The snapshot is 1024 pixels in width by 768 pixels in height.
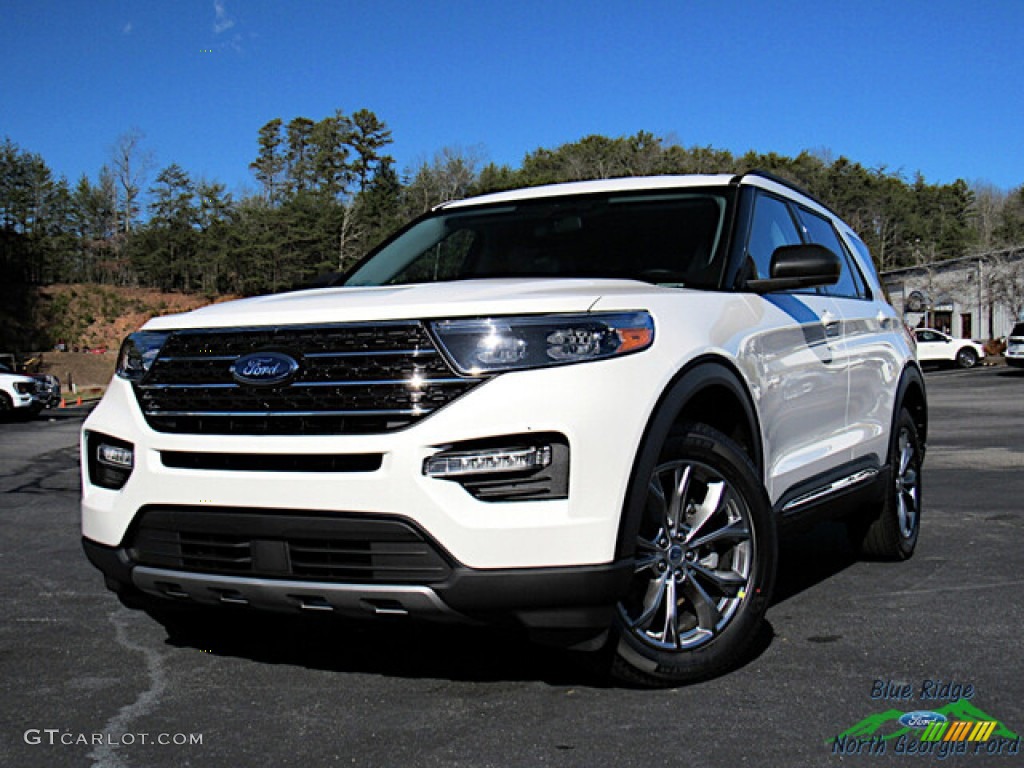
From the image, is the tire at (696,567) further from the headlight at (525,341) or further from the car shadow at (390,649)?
the headlight at (525,341)

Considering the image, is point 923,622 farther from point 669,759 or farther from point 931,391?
point 931,391

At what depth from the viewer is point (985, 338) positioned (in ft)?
200

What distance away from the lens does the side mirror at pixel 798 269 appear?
418cm

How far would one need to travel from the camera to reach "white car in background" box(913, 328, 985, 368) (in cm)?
4216

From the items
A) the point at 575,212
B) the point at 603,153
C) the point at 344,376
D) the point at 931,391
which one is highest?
the point at 603,153

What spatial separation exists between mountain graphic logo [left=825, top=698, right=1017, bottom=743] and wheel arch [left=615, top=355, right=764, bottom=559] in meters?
0.83

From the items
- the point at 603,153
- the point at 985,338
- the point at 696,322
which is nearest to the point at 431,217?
the point at 696,322

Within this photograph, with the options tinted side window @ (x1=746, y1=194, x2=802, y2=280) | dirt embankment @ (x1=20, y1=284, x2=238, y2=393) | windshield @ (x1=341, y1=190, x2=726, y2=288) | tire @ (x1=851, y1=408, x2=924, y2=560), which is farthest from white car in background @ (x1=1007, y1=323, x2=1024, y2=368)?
dirt embankment @ (x1=20, y1=284, x2=238, y2=393)

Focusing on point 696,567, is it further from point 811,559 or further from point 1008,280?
point 1008,280

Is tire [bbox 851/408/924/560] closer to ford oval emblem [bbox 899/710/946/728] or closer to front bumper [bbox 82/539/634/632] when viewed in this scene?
ford oval emblem [bbox 899/710/946/728]

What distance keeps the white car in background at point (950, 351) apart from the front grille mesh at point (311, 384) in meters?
41.8

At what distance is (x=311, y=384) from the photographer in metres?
3.24

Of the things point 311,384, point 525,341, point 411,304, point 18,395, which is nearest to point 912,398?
point 525,341

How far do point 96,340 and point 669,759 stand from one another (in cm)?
8751
